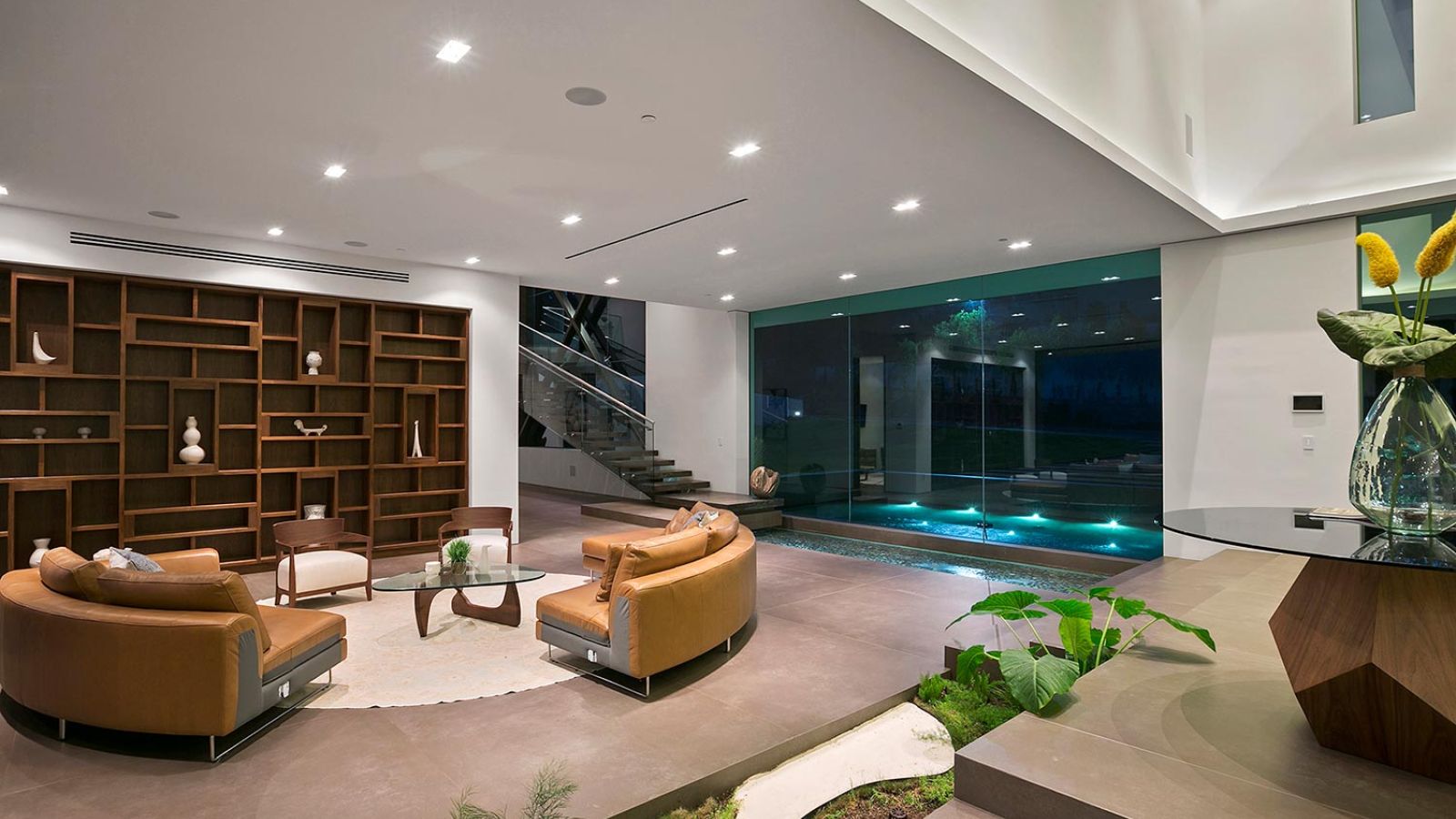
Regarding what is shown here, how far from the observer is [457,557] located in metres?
5.02

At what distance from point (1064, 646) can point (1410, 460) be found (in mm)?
1627

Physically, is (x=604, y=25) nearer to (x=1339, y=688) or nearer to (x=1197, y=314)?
(x=1339, y=688)

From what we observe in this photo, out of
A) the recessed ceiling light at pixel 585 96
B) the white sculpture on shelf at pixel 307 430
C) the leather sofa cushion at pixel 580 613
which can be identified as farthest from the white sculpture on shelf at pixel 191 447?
the recessed ceiling light at pixel 585 96

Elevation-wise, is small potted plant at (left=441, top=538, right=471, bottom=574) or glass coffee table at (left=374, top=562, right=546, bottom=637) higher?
small potted plant at (left=441, top=538, right=471, bottom=574)

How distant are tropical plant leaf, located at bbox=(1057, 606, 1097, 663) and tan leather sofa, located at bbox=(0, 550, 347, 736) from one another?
12.2 feet

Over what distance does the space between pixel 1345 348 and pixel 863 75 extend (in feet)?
7.29

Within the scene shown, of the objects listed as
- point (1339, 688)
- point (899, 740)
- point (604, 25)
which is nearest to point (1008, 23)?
point (604, 25)

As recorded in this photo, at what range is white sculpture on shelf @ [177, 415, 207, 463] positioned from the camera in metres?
6.62

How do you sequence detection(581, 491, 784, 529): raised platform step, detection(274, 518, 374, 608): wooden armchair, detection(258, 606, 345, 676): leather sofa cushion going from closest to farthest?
detection(258, 606, 345, 676): leather sofa cushion, detection(274, 518, 374, 608): wooden armchair, detection(581, 491, 784, 529): raised platform step

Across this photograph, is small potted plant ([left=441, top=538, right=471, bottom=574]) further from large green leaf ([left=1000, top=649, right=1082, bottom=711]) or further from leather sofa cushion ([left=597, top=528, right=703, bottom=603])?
large green leaf ([left=1000, top=649, right=1082, bottom=711])

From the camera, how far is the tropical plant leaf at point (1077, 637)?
10.9 feet

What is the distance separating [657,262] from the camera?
771cm

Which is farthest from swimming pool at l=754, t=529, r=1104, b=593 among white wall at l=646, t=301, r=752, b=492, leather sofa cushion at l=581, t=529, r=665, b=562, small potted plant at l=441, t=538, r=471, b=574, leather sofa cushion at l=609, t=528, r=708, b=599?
small potted plant at l=441, t=538, r=471, b=574

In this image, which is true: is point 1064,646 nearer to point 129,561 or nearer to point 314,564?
point 129,561
